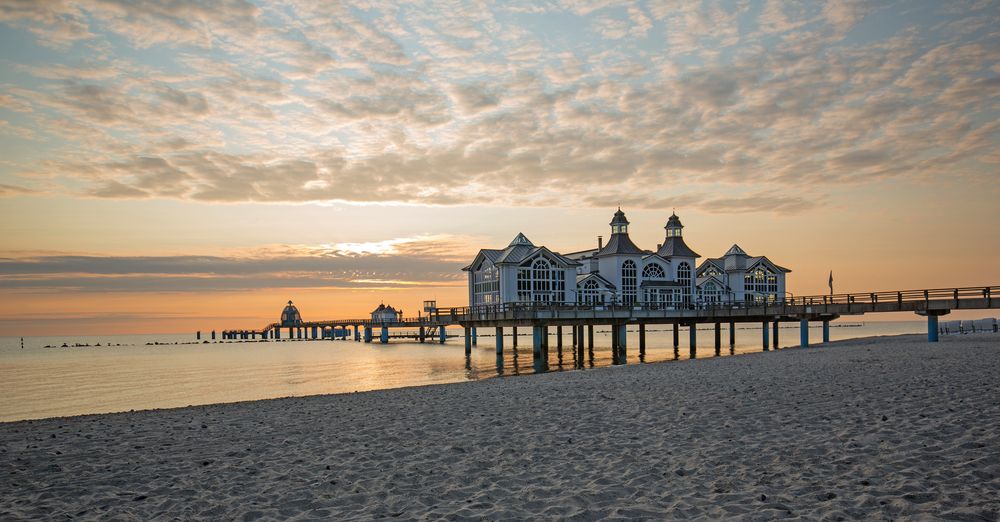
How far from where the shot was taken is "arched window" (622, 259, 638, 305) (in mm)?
59750

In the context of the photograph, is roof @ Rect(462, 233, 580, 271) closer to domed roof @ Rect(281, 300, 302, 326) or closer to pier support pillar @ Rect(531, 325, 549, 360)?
pier support pillar @ Rect(531, 325, 549, 360)

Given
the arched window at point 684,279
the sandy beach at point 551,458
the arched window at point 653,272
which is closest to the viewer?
the sandy beach at point 551,458

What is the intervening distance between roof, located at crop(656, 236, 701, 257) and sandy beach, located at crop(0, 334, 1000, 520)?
47429mm

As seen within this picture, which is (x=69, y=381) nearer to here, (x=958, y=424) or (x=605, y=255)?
(x=605, y=255)

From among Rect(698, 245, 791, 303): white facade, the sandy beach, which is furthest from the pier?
the sandy beach

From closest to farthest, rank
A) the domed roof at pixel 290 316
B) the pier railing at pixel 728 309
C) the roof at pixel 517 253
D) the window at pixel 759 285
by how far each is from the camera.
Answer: the pier railing at pixel 728 309
the roof at pixel 517 253
the window at pixel 759 285
the domed roof at pixel 290 316

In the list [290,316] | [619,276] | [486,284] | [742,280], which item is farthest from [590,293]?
[290,316]

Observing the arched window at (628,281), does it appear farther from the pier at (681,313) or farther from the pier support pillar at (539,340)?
the pier support pillar at (539,340)

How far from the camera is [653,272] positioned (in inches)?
2430

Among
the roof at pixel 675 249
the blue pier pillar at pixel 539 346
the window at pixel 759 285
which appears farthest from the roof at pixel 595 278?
the window at pixel 759 285

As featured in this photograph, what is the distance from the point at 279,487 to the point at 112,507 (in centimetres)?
195

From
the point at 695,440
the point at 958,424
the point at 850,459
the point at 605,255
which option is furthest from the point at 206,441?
the point at 605,255

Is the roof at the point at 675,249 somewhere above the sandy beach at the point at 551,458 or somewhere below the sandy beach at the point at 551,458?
above

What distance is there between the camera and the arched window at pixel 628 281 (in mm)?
59750
